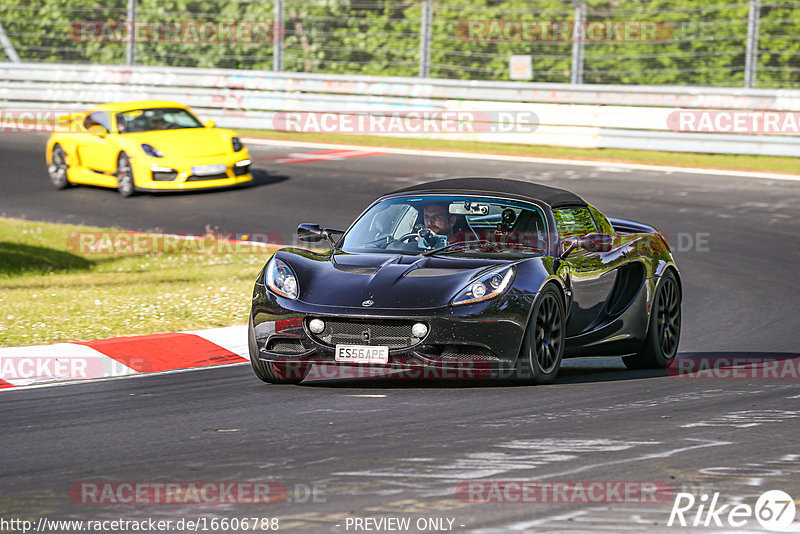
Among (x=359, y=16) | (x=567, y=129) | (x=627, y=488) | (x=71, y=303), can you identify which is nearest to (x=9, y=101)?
(x=359, y=16)

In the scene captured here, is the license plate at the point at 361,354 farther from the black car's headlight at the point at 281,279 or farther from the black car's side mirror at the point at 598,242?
the black car's side mirror at the point at 598,242

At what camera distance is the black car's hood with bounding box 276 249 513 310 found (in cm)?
762

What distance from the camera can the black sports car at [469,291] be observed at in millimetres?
7559

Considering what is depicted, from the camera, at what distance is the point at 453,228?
8.54 meters

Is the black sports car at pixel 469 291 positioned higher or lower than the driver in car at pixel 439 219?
lower

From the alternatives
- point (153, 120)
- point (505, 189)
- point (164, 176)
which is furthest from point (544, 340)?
point (153, 120)

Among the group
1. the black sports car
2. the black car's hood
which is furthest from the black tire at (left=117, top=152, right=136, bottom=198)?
the black car's hood

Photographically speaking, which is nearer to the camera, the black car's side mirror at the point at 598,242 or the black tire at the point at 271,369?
the black tire at the point at 271,369

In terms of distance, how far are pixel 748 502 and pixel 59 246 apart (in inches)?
466

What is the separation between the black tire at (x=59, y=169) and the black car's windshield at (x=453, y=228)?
12544mm

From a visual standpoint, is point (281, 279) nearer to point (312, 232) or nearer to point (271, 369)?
point (271, 369)

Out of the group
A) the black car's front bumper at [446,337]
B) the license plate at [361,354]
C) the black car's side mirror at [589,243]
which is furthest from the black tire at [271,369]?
the black car's side mirror at [589,243]

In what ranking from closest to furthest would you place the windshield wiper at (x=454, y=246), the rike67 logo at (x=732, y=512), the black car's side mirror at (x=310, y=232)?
the rike67 logo at (x=732, y=512) → the windshield wiper at (x=454, y=246) → the black car's side mirror at (x=310, y=232)

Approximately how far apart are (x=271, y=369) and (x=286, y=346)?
0.29 m
